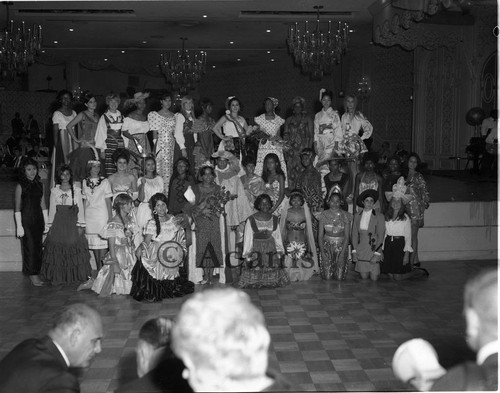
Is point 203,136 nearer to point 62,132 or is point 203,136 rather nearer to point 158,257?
point 62,132

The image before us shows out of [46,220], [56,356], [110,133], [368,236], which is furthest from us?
[110,133]

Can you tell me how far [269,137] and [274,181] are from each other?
1.13m

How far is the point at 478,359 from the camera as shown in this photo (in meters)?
2.14

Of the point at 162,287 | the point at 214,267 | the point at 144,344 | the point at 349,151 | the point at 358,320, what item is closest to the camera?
the point at 144,344

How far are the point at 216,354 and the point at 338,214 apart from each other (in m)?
6.74

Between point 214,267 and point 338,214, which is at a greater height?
point 338,214

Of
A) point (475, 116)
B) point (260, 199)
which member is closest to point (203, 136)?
point (260, 199)

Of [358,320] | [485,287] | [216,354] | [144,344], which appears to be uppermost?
[485,287]

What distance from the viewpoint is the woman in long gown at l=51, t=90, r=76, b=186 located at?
970 centimetres

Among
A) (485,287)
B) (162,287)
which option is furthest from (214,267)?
(485,287)

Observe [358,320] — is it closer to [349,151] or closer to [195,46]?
[349,151]

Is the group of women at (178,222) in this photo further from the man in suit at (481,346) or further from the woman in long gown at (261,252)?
the man in suit at (481,346)

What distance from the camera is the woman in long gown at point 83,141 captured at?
940 cm

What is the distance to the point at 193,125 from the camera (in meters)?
9.75
